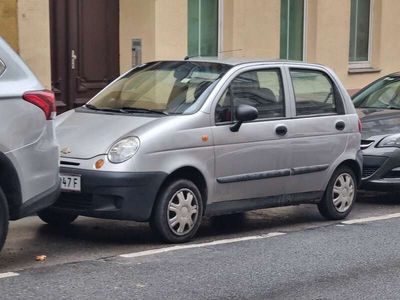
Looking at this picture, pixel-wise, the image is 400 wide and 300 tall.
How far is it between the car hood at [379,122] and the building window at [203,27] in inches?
153

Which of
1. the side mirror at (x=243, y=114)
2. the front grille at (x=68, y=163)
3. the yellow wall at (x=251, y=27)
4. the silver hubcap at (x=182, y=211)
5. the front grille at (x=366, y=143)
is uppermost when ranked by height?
the yellow wall at (x=251, y=27)

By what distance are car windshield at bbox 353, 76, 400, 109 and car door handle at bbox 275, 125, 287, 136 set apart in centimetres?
366

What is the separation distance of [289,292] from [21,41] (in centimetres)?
704

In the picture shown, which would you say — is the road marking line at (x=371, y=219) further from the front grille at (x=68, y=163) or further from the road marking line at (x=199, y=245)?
the front grille at (x=68, y=163)

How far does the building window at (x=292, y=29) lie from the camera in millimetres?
15906

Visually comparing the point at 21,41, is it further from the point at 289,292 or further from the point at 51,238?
the point at 289,292

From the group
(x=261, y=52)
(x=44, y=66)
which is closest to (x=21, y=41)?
(x=44, y=66)

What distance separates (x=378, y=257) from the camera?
7457 mm

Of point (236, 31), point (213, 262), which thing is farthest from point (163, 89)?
point (236, 31)

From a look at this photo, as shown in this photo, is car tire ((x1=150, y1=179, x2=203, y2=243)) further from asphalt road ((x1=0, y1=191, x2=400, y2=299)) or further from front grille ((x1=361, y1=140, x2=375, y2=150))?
front grille ((x1=361, y1=140, x2=375, y2=150))

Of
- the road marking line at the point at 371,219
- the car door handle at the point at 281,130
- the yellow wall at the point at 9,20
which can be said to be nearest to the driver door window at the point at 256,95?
the car door handle at the point at 281,130

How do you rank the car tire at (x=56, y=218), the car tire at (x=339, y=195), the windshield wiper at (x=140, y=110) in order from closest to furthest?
1. the windshield wiper at (x=140, y=110)
2. the car tire at (x=56, y=218)
3. the car tire at (x=339, y=195)

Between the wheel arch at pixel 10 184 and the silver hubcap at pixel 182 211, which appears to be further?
the silver hubcap at pixel 182 211

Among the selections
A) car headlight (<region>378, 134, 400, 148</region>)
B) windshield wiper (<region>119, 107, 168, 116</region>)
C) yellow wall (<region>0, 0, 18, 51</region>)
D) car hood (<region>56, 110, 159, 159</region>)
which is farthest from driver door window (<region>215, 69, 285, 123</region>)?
yellow wall (<region>0, 0, 18, 51</region>)
